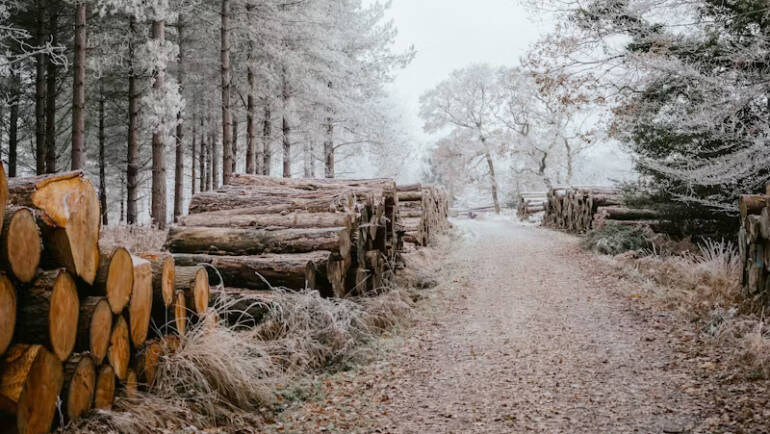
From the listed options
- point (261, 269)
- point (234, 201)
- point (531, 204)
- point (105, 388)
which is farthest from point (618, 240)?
point (531, 204)

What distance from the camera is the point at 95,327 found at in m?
3.02

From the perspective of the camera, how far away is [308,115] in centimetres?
2020

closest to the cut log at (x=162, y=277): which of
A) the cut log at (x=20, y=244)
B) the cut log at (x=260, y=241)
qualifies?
the cut log at (x=20, y=244)

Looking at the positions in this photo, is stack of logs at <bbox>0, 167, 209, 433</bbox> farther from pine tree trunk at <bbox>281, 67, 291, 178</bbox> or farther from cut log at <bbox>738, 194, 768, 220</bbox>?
pine tree trunk at <bbox>281, 67, 291, 178</bbox>

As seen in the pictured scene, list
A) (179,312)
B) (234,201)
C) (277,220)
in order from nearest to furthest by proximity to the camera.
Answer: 1. (179,312)
2. (277,220)
3. (234,201)

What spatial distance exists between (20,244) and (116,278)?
27.4 inches

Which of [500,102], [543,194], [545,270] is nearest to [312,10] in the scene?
[545,270]

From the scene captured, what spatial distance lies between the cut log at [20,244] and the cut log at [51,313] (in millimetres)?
94

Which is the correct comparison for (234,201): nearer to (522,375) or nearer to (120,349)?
(120,349)

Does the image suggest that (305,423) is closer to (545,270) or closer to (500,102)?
(545,270)

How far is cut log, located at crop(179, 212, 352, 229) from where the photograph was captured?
6.42 metres

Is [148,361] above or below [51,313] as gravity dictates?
below

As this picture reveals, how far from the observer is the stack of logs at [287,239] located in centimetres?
556

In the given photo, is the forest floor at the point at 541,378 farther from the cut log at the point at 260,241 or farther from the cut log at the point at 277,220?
the cut log at the point at 277,220
